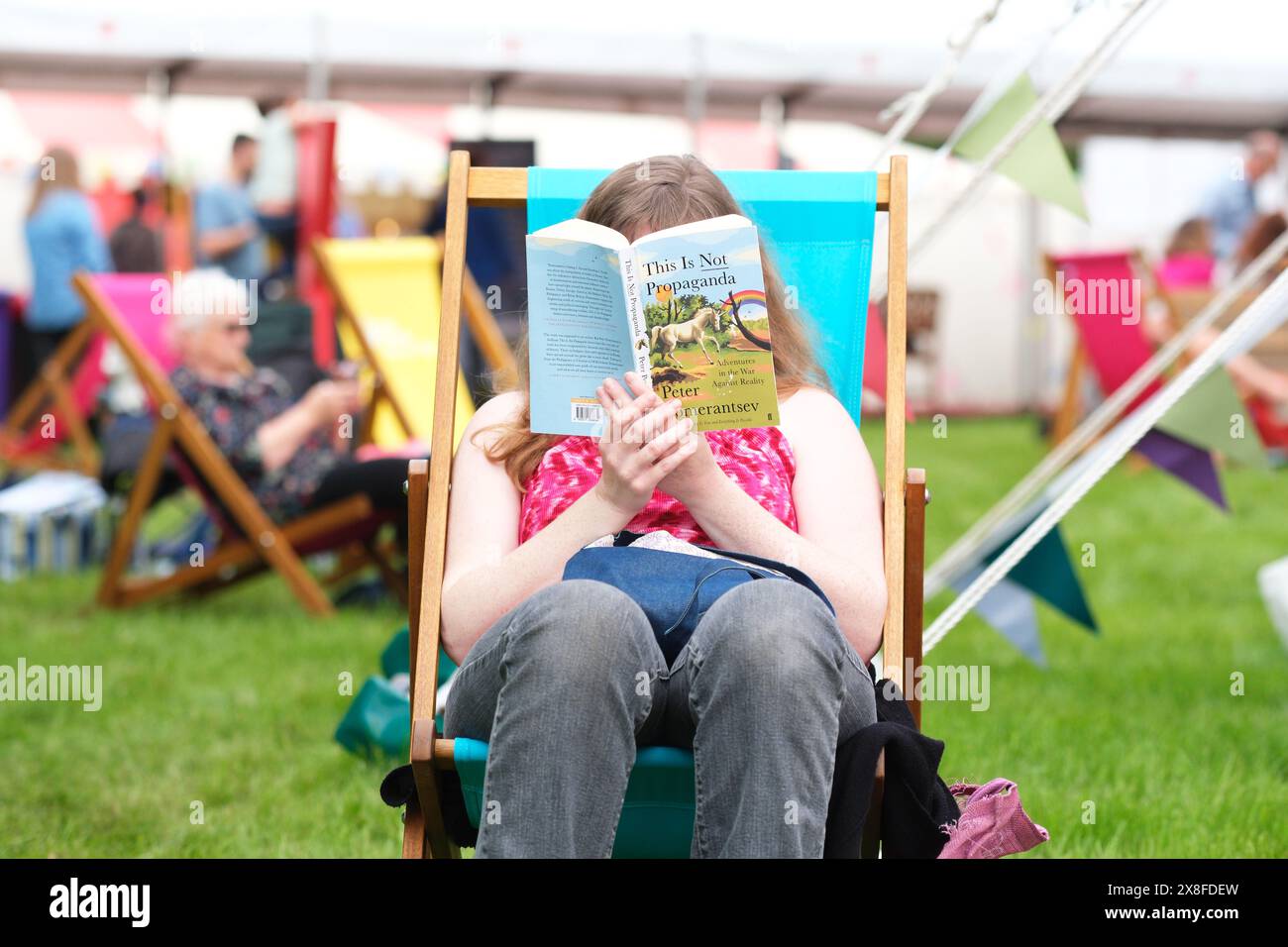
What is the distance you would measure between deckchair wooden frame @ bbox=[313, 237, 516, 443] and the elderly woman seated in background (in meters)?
0.27

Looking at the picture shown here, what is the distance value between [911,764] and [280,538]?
3.33m

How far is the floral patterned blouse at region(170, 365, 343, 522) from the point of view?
4.81 metres

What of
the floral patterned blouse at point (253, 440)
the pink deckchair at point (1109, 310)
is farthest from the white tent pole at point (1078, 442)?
the pink deckchair at point (1109, 310)

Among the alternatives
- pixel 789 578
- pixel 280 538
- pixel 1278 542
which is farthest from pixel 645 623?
pixel 1278 542

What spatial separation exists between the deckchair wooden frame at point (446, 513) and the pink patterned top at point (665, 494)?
0.42ft

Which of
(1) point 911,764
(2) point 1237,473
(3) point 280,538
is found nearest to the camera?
(1) point 911,764

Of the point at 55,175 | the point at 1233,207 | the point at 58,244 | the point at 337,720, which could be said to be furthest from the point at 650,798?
the point at 1233,207

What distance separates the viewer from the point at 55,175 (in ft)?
27.4

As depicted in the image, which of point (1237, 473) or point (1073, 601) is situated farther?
A: point (1237, 473)

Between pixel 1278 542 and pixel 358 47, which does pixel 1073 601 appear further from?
pixel 358 47

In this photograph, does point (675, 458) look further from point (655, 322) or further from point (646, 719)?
point (646, 719)

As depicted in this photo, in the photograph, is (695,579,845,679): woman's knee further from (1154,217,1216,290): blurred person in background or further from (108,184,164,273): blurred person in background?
(108,184,164,273): blurred person in background
